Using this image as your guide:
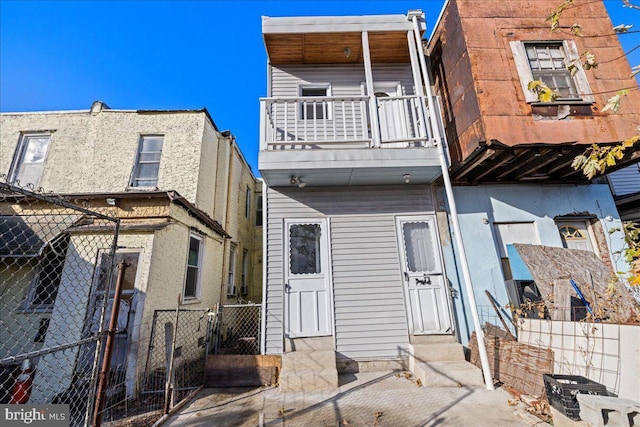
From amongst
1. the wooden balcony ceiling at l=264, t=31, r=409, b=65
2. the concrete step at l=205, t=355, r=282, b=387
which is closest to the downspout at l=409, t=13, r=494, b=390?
the wooden balcony ceiling at l=264, t=31, r=409, b=65

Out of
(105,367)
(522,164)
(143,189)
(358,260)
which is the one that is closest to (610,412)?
(358,260)

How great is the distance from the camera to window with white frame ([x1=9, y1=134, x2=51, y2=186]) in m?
7.69

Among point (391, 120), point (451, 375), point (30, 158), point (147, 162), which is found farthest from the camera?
point (30, 158)

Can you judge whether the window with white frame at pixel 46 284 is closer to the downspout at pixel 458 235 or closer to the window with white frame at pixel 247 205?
the window with white frame at pixel 247 205

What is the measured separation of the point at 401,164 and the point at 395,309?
2.75 m

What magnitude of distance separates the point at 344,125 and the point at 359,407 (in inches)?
183

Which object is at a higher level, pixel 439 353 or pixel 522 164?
pixel 522 164

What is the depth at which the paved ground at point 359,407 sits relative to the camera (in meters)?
3.28

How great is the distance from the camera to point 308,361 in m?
4.59

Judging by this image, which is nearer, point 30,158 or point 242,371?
point 242,371

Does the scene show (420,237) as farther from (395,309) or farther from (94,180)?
(94,180)

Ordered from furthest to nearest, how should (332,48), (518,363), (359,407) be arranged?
(332,48)
(518,363)
(359,407)

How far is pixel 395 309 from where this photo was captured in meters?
5.18

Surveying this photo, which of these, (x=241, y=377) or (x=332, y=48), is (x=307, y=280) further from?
(x=332, y=48)
